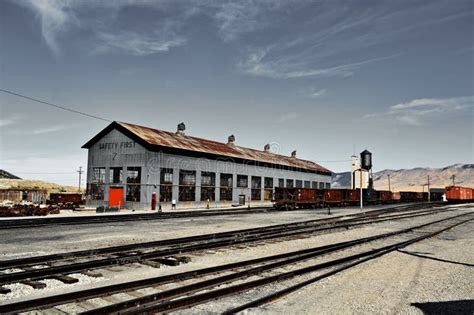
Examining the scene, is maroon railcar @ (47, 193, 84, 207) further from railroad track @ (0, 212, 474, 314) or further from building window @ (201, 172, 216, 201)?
railroad track @ (0, 212, 474, 314)

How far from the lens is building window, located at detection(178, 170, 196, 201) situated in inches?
1670

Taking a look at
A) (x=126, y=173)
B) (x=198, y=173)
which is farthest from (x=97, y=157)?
(x=198, y=173)

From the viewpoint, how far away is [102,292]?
280 inches

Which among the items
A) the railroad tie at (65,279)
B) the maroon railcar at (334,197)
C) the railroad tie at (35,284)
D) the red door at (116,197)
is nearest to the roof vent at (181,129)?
the red door at (116,197)

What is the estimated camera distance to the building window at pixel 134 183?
39.4m

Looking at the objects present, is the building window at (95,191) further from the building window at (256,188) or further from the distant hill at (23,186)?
the distant hill at (23,186)

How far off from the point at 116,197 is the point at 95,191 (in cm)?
347

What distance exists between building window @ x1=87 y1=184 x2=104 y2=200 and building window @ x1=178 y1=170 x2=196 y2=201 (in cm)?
876

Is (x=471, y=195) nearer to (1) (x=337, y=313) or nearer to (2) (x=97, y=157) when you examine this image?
(2) (x=97, y=157)

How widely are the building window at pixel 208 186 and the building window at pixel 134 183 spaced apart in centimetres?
852

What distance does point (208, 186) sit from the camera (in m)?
46.0

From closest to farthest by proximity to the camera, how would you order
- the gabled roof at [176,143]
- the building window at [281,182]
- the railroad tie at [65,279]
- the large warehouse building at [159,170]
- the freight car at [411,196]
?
the railroad tie at [65,279] < the large warehouse building at [159,170] < the gabled roof at [176,143] < the building window at [281,182] < the freight car at [411,196]

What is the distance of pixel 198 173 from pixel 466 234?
3026 cm

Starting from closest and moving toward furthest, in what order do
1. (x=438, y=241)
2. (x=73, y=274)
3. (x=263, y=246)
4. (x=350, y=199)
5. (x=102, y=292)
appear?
(x=102, y=292), (x=73, y=274), (x=263, y=246), (x=438, y=241), (x=350, y=199)
